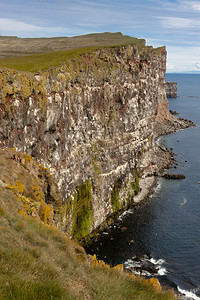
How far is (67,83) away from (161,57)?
419 feet

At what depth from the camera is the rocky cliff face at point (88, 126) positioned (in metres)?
37.0

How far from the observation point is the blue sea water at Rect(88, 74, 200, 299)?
42.7 m

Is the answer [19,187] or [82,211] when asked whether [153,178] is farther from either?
[19,187]

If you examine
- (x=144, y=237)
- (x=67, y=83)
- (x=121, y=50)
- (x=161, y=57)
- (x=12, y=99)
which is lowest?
(x=144, y=237)

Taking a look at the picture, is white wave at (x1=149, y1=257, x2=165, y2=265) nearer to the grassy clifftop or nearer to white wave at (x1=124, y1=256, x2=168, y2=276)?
white wave at (x1=124, y1=256, x2=168, y2=276)

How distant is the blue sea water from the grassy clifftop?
21.5 meters

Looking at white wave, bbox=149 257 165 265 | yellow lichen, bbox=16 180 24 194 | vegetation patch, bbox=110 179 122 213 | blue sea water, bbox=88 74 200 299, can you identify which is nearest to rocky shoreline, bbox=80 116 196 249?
blue sea water, bbox=88 74 200 299

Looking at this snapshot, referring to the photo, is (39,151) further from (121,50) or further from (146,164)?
(146,164)

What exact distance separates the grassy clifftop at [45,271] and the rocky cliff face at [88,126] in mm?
17028

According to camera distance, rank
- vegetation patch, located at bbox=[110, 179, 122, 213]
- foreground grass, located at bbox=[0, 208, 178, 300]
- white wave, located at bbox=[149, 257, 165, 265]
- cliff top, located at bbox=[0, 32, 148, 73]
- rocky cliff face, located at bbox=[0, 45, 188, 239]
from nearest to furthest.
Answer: foreground grass, located at bbox=[0, 208, 178, 300], rocky cliff face, located at bbox=[0, 45, 188, 239], cliff top, located at bbox=[0, 32, 148, 73], white wave, located at bbox=[149, 257, 165, 265], vegetation patch, located at bbox=[110, 179, 122, 213]

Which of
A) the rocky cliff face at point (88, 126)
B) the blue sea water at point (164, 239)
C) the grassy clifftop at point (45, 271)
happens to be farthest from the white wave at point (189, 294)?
the grassy clifftop at point (45, 271)

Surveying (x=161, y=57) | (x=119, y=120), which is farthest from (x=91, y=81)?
(x=161, y=57)

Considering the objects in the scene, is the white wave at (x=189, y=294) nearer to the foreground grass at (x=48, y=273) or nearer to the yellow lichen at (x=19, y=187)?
the foreground grass at (x=48, y=273)

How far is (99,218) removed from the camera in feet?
181
